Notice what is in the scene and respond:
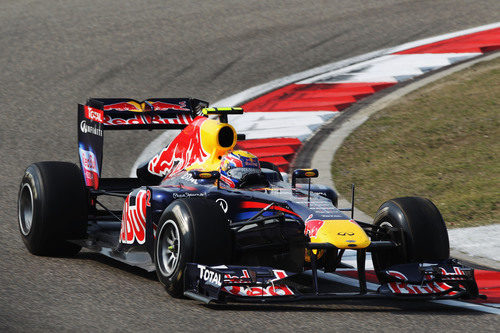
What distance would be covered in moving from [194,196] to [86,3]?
14.3 m

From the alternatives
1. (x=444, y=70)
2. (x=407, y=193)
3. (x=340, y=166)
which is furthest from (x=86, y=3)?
(x=407, y=193)

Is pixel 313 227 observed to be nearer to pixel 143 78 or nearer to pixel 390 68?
pixel 143 78

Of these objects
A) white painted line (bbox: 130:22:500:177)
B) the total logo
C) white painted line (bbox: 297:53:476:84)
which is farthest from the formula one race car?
white painted line (bbox: 297:53:476:84)

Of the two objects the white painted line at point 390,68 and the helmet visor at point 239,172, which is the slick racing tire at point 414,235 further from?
the white painted line at point 390,68

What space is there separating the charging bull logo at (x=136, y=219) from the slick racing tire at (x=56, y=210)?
66 cm

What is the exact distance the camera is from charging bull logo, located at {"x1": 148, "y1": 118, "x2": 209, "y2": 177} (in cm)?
890

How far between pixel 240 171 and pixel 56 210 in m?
1.85

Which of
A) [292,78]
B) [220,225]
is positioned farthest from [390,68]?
[220,225]

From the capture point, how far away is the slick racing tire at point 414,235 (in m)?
7.69

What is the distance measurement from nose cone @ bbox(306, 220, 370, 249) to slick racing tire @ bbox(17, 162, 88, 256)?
2.65 meters

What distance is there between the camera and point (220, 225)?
721 centimetres

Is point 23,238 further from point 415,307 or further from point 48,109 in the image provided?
point 48,109

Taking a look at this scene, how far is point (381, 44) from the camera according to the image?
61.4ft

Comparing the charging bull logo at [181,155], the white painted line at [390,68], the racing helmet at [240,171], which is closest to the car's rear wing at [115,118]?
the charging bull logo at [181,155]
